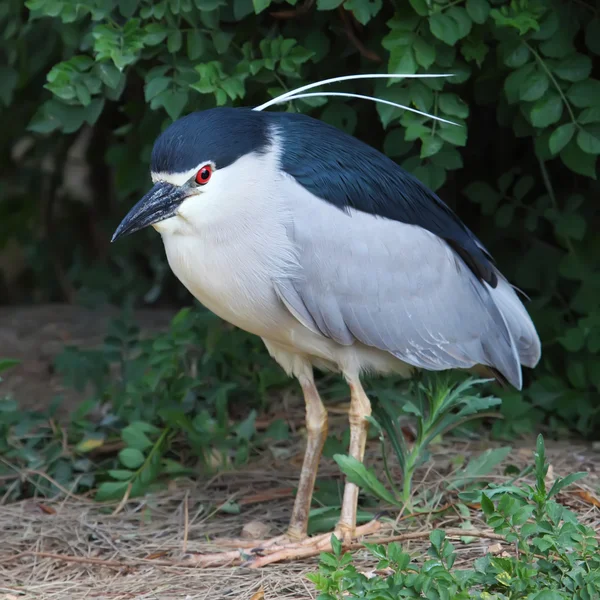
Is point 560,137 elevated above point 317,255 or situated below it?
above

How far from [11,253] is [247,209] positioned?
349 centimetres

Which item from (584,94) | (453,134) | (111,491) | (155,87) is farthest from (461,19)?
(111,491)

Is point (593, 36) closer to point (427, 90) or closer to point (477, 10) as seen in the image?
point (477, 10)

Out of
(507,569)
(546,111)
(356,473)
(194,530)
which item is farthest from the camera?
(194,530)

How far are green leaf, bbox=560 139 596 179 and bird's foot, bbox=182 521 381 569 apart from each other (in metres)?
1.34

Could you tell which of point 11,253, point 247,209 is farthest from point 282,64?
point 11,253

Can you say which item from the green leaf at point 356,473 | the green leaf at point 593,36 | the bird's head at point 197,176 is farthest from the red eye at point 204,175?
the green leaf at point 593,36

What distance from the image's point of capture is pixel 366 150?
118 inches

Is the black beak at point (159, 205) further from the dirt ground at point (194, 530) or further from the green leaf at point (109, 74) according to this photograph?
the dirt ground at point (194, 530)

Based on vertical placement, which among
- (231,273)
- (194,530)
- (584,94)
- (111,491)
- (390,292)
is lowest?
(194,530)

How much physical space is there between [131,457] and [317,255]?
1.08 metres

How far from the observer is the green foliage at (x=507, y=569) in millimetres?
2135

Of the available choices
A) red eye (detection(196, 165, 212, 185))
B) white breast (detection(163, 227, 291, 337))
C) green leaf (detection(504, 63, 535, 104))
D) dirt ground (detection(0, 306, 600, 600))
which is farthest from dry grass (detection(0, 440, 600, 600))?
green leaf (detection(504, 63, 535, 104))

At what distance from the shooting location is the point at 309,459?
3.08m
